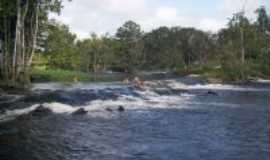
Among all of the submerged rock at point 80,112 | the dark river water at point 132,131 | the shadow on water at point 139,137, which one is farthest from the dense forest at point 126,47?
the shadow on water at point 139,137

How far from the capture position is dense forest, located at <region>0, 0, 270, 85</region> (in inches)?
1628

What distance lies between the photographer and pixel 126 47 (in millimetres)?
134375

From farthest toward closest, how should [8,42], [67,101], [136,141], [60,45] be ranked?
[60,45]
[8,42]
[67,101]
[136,141]

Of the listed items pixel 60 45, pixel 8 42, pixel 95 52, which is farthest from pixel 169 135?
pixel 95 52

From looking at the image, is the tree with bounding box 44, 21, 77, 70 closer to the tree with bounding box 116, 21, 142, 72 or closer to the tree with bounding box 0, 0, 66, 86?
the tree with bounding box 0, 0, 66, 86

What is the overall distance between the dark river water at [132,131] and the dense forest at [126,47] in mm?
15094

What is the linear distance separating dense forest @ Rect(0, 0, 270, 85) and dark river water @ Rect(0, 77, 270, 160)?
49.5ft

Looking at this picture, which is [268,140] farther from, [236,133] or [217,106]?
[217,106]

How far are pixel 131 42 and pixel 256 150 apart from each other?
408ft

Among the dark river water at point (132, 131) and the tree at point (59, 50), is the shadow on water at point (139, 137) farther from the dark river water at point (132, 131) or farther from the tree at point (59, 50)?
the tree at point (59, 50)

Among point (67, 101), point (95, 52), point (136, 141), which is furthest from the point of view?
point (95, 52)

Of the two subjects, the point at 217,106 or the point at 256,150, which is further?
the point at 217,106

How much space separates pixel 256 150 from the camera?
13664 mm

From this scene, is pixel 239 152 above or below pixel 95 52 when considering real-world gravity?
below
